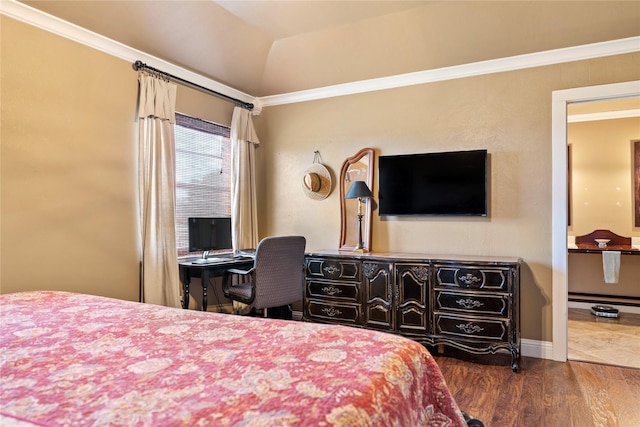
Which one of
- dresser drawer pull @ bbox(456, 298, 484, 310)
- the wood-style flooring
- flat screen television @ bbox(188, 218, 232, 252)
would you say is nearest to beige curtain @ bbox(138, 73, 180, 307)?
flat screen television @ bbox(188, 218, 232, 252)

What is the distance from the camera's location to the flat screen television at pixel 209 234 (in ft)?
12.6

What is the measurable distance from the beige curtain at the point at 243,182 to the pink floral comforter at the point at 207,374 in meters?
2.54

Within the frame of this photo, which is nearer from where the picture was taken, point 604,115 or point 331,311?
point 331,311

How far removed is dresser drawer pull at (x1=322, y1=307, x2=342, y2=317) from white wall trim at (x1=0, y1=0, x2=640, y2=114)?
2.30 m

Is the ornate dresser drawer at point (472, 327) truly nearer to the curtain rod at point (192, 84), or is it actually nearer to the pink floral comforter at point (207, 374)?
the pink floral comforter at point (207, 374)

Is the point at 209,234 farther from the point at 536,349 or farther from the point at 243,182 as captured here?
the point at 536,349

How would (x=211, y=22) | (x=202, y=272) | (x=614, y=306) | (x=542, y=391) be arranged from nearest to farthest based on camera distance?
1. (x=542, y=391)
2. (x=211, y=22)
3. (x=202, y=272)
4. (x=614, y=306)

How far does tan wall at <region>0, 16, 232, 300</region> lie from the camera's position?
2586 mm

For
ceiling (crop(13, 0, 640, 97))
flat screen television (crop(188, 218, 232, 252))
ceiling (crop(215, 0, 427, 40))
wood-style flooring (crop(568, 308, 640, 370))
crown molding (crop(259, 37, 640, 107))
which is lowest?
wood-style flooring (crop(568, 308, 640, 370))

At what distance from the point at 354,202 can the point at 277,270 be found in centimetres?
123

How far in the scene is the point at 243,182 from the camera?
4.48 metres

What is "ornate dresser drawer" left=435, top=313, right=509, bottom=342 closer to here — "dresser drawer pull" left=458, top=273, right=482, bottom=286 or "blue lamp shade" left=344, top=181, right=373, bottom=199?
"dresser drawer pull" left=458, top=273, right=482, bottom=286

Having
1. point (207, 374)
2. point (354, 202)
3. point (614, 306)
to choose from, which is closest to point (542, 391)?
point (354, 202)

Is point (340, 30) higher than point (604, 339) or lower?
higher
